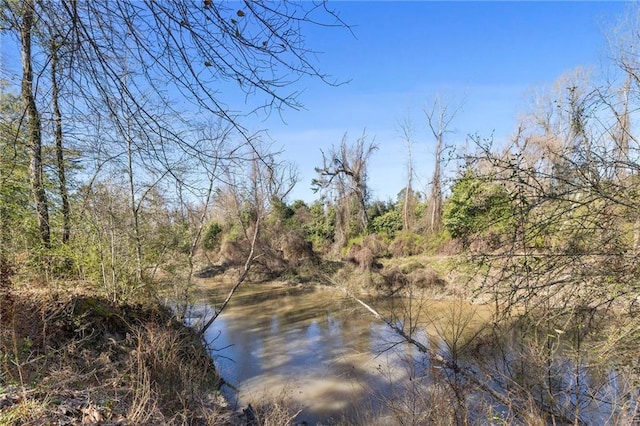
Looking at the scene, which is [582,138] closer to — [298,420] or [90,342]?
[298,420]

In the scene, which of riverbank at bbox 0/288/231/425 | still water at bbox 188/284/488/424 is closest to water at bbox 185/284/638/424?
still water at bbox 188/284/488/424

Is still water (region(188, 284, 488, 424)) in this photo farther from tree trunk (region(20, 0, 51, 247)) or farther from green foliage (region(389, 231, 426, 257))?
green foliage (region(389, 231, 426, 257))

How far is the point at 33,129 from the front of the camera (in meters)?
2.93

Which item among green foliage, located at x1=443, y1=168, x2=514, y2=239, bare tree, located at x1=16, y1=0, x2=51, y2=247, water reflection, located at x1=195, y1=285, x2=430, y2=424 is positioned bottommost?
water reflection, located at x1=195, y1=285, x2=430, y2=424

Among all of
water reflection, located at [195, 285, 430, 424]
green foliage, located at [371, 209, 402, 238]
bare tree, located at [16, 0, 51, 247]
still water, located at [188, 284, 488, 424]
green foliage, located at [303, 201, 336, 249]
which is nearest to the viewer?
bare tree, located at [16, 0, 51, 247]

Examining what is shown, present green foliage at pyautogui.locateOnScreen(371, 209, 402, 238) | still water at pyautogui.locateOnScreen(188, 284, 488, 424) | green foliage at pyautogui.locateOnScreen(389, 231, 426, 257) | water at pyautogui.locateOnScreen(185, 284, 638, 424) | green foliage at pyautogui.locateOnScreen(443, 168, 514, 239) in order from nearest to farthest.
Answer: green foliage at pyautogui.locateOnScreen(443, 168, 514, 239) < water at pyautogui.locateOnScreen(185, 284, 638, 424) < still water at pyautogui.locateOnScreen(188, 284, 488, 424) < green foliage at pyautogui.locateOnScreen(389, 231, 426, 257) < green foliage at pyautogui.locateOnScreen(371, 209, 402, 238)

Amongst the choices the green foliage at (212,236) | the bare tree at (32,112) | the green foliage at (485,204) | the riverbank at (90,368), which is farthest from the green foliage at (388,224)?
the bare tree at (32,112)

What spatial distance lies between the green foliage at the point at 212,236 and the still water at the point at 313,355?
402 inches

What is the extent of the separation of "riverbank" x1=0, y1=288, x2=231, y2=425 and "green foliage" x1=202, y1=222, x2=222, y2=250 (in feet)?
62.4

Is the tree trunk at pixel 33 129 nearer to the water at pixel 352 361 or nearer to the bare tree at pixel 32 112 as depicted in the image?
the bare tree at pixel 32 112

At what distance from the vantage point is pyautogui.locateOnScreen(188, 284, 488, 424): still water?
6398mm

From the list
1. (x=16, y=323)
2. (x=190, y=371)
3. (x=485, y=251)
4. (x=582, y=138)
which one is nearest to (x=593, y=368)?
(x=485, y=251)

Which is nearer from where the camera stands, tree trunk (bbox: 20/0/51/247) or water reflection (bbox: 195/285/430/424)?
tree trunk (bbox: 20/0/51/247)

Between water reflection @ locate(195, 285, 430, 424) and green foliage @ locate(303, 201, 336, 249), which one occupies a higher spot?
green foliage @ locate(303, 201, 336, 249)
